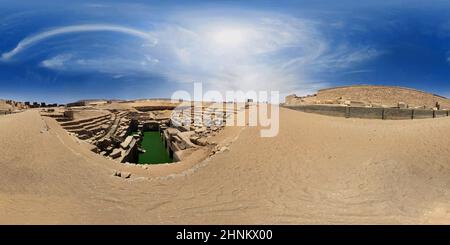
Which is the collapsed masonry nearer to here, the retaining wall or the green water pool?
the green water pool

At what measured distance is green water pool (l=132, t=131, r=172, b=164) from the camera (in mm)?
19125

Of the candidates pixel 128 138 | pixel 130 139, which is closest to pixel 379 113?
pixel 130 139

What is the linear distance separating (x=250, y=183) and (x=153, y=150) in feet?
55.9

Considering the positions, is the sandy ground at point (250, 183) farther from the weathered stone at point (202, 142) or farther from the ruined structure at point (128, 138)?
the ruined structure at point (128, 138)

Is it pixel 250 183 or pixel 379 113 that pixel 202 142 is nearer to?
pixel 250 183

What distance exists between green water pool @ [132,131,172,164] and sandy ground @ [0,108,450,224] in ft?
28.6

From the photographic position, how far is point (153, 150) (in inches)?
933

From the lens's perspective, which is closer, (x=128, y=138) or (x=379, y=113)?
(x=379, y=113)

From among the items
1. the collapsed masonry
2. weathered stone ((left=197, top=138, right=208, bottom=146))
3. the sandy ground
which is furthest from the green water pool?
the sandy ground

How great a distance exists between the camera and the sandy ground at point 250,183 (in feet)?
20.1

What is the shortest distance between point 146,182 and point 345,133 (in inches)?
304

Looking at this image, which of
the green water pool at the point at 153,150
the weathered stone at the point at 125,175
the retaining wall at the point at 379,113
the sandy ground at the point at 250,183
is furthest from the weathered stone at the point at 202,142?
the retaining wall at the point at 379,113

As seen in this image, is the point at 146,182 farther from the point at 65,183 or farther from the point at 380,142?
the point at 380,142

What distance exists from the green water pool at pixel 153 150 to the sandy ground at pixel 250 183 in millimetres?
8729
